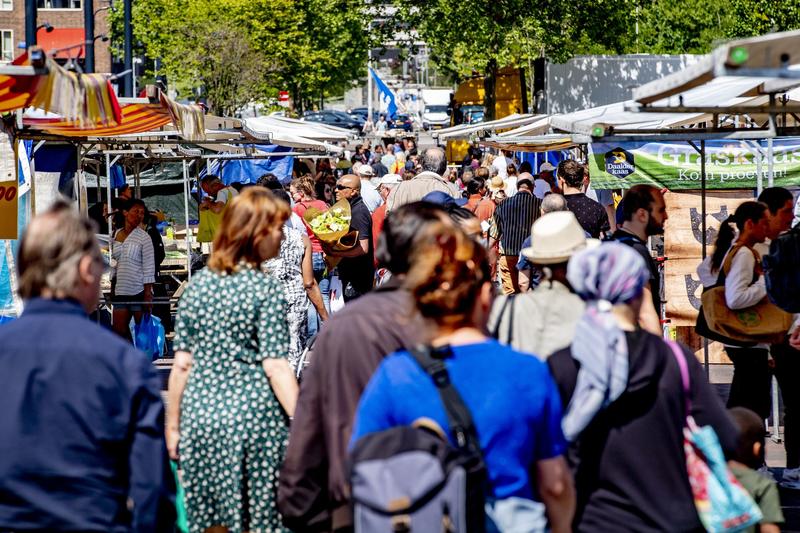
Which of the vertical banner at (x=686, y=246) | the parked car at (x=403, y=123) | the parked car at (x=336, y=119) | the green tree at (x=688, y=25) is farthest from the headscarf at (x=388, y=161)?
the parked car at (x=403, y=123)

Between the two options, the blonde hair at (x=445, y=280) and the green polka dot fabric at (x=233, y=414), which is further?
the green polka dot fabric at (x=233, y=414)

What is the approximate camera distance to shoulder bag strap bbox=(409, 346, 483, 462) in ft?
11.3

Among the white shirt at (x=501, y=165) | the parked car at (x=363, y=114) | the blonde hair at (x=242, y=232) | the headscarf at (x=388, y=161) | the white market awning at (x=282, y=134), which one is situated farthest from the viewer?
the parked car at (x=363, y=114)

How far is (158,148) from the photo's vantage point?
19.0 meters

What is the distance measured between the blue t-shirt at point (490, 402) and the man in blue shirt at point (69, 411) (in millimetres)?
677

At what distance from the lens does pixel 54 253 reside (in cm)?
376

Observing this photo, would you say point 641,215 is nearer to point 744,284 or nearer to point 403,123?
point 744,284

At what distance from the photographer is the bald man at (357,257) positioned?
1181cm

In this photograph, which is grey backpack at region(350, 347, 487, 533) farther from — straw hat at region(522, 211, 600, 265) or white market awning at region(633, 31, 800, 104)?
white market awning at region(633, 31, 800, 104)

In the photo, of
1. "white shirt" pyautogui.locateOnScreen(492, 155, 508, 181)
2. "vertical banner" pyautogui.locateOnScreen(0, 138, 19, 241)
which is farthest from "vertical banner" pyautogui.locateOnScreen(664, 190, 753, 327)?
"white shirt" pyautogui.locateOnScreen(492, 155, 508, 181)

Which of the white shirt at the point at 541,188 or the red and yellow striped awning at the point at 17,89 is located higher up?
the red and yellow striped awning at the point at 17,89

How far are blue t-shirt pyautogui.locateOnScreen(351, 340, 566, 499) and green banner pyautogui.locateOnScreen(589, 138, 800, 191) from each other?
983cm

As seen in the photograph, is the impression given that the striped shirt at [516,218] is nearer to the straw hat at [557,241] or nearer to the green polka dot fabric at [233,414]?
the straw hat at [557,241]

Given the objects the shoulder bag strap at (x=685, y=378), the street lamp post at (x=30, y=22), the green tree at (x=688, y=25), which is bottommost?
the shoulder bag strap at (x=685, y=378)
